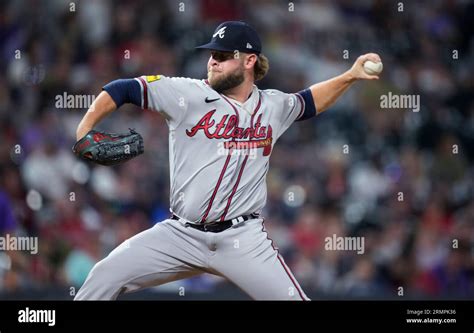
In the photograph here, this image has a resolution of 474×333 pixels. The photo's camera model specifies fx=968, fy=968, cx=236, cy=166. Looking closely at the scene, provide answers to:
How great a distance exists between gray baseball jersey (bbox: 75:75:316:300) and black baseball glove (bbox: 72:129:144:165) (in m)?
0.21

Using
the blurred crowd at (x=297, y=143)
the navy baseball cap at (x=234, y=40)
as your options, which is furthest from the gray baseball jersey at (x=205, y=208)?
the blurred crowd at (x=297, y=143)

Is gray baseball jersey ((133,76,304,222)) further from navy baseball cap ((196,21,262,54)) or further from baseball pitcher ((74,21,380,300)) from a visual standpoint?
navy baseball cap ((196,21,262,54))

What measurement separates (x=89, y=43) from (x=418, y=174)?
3.17 m

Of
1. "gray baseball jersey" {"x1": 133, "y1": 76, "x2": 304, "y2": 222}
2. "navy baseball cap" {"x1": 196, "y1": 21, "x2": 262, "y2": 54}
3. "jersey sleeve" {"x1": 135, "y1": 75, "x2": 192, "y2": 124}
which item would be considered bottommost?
"gray baseball jersey" {"x1": 133, "y1": 76, "x2": 304, "y2": 222}

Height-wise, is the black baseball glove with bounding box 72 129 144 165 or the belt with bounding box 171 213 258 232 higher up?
the black baseball glove with bounding box 72 129 144 165

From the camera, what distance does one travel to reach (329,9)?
31.5 feet

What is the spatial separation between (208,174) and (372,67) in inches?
39.7

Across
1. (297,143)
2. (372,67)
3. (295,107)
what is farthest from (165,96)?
(297,143)

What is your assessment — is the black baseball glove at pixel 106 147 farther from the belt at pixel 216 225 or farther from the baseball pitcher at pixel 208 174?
the belt at pixel 216 225

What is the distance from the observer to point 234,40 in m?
4.75

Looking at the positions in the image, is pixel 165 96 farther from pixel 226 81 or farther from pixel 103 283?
pixel 103 283

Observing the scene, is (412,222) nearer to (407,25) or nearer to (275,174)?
(275,174)

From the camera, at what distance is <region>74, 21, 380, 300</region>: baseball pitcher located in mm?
4500

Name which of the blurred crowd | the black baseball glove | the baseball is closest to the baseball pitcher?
the black baseball glove
